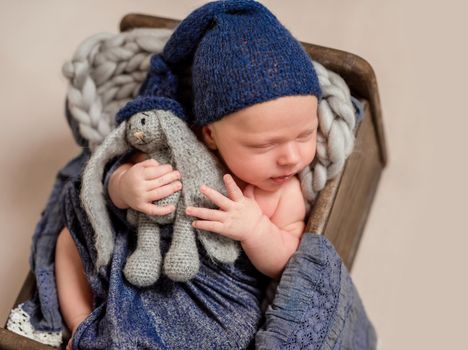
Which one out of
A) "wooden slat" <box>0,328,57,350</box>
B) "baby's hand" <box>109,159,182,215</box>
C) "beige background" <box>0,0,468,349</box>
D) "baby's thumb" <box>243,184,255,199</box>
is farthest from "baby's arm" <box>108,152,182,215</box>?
"beige background" <box>0,0,468,349</box>

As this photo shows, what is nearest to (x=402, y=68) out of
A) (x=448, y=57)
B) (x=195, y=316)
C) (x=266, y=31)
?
(x=448, y=57)

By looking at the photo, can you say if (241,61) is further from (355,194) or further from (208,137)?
(355,194)

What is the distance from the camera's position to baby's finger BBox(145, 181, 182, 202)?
0.81 m

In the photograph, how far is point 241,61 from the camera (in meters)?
0.77

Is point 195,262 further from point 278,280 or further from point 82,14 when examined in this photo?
point 82,14

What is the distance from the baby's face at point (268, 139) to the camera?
30.6 inches

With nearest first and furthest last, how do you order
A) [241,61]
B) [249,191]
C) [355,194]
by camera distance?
[241,61]
[249,191]
[355,194]

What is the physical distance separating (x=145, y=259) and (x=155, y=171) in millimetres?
113

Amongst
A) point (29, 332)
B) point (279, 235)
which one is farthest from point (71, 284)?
point (279, 235)

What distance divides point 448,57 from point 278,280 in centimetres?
76

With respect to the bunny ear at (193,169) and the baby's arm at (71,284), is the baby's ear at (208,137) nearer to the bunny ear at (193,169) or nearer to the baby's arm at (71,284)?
the bunny ear at (193,169)

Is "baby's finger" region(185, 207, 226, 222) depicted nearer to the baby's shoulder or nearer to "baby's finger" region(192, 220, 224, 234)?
"baby's finger" region(192, 220, 224, 234)

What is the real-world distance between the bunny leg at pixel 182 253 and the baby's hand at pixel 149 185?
23 mm

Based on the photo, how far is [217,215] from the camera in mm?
809
